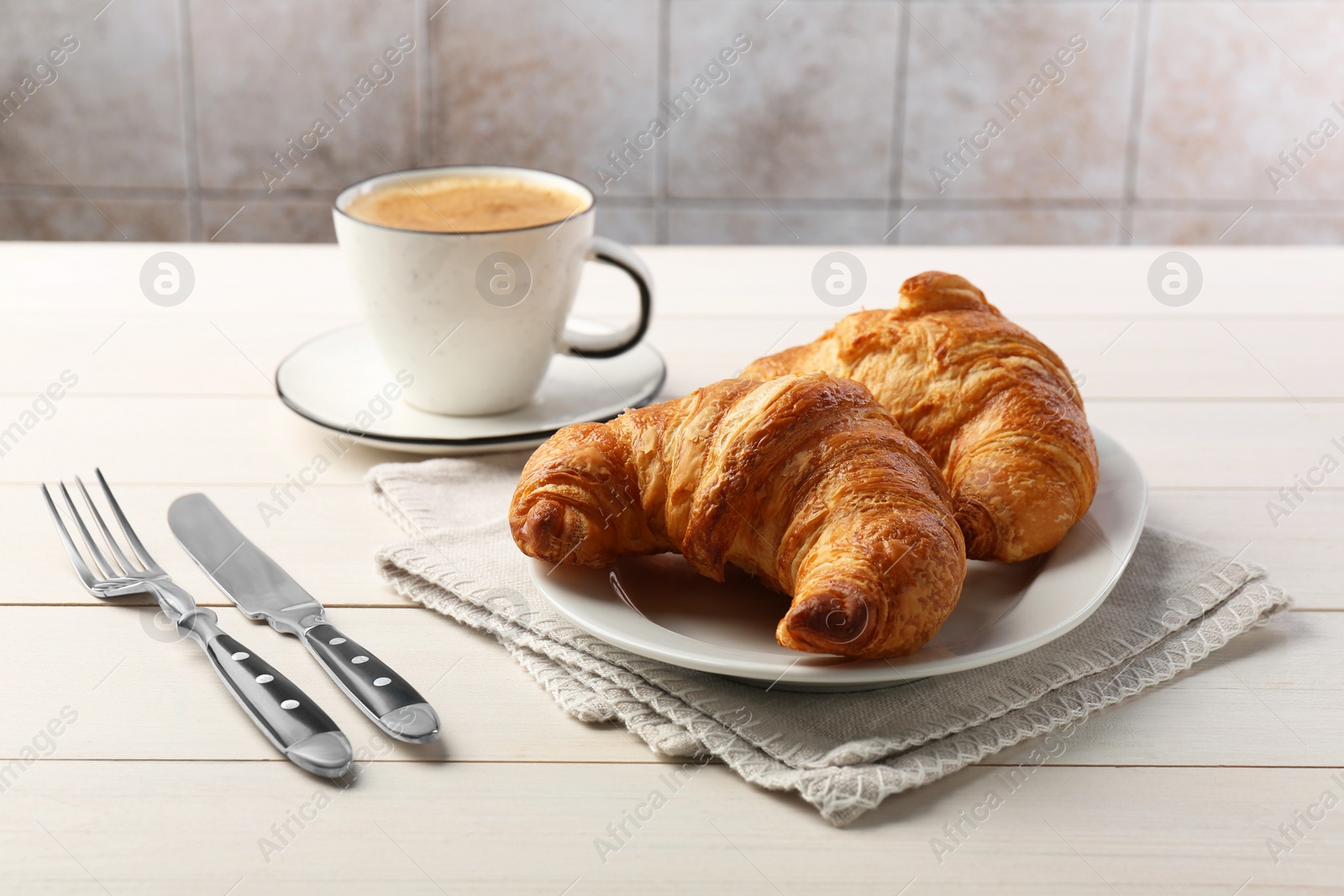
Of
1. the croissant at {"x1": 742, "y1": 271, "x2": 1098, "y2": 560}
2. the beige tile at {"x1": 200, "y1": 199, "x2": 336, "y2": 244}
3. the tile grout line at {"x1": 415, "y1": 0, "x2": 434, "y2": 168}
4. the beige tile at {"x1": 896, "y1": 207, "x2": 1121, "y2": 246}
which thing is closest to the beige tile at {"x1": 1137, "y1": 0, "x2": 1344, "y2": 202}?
the beige tile at {"x1": 896, "y1": 207, "x2": 1121, "y2": 246}

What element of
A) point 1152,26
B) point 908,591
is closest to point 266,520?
point 908,591

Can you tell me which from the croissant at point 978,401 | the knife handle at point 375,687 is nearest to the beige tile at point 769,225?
the croissant at point 978,401

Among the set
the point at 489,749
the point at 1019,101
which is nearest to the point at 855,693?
the point at 489,749

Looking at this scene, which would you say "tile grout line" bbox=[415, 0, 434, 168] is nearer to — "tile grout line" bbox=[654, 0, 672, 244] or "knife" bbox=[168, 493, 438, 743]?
"tile grout line" bbox=[654, 0, 672, 244]

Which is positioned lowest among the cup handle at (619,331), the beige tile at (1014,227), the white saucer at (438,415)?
the beige tile at (1014,227)

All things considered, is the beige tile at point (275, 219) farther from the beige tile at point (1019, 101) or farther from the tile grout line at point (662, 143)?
the beige tile at point (1019, 101)

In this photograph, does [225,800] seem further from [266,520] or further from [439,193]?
[439,193]
